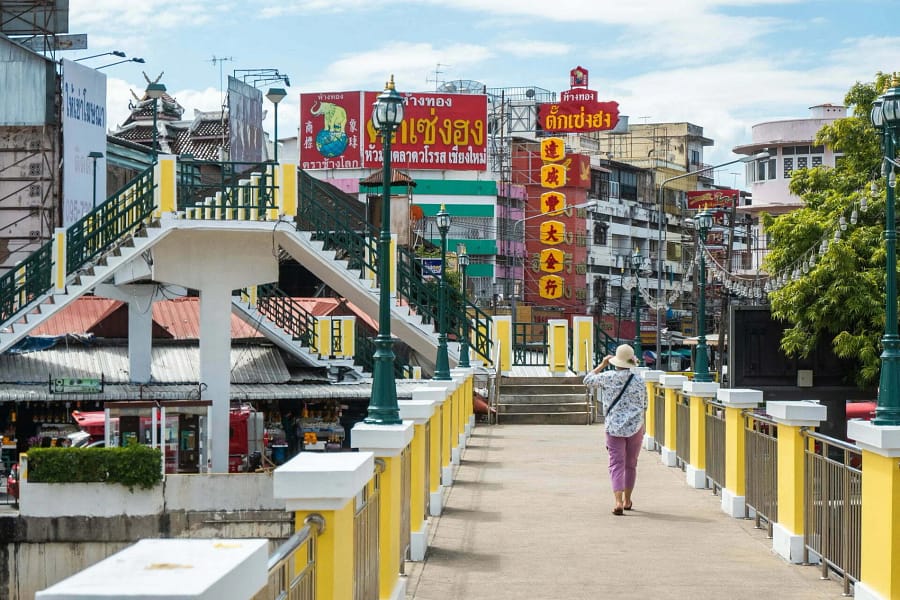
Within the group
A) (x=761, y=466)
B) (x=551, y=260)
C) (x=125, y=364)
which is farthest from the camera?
(x=551, y=260)

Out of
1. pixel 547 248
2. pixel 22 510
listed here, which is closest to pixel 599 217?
pixel 547 248

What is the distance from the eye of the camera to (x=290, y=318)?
36125 mm

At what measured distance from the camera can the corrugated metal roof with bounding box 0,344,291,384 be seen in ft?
110

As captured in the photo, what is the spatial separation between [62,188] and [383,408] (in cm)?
3070

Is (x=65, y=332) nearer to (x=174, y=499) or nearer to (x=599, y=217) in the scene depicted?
(x=174, y=499)

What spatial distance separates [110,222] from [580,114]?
52821 mm

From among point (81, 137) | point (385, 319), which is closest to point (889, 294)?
point (385, 319)

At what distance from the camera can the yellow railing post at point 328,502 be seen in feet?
21.0

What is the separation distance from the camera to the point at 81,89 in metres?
40.6

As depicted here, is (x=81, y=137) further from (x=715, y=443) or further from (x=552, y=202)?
(x=552, y=202)

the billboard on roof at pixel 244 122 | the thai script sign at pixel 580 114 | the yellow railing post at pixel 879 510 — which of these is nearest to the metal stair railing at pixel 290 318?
the billboard on roof at pixel 244 122

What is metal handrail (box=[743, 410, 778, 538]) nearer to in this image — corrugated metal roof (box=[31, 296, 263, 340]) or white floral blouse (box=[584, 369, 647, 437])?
white floral blouse (box=[584, 369, 647, 437])

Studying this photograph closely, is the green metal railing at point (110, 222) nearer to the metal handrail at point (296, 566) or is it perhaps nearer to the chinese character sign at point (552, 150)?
the metal handrail at point (296, 566)

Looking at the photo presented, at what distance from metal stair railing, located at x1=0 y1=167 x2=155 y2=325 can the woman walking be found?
634 inches
